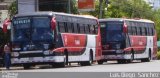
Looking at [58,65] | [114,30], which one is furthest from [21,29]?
[114,30]

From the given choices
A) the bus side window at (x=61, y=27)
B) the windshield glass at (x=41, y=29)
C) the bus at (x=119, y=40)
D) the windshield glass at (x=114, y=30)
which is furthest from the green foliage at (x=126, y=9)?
the windshield glass at (x=41, y=29)

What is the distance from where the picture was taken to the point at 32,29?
104 ft

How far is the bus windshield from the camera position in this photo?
31.5 metres

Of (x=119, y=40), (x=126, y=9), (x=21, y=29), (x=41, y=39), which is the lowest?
(x=126, y=9)

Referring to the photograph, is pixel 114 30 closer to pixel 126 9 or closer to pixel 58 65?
pixel 58 65

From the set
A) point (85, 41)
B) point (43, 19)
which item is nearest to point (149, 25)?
point (85, 41)

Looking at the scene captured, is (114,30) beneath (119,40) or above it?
above

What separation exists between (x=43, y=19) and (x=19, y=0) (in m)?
24.1

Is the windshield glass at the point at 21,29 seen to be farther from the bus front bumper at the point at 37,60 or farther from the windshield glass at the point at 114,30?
the windshield glass at the point at 114,30

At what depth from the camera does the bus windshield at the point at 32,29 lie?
31.5m

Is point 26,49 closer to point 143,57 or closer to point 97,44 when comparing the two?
point 97,44

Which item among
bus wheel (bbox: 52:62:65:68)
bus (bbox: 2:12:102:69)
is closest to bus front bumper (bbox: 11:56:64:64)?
bus (bbox: 2:12:102:69)

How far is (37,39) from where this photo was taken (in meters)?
31.5

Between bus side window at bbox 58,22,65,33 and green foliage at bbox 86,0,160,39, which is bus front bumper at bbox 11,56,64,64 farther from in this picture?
green foliage at bbox 86,0,160,39
